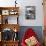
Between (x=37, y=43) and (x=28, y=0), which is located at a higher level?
(x=28, y=0)

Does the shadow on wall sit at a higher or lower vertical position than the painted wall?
lower

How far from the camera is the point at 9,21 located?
204 inches

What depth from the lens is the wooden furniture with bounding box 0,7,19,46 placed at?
16.6 ft

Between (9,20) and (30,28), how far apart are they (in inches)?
29.1

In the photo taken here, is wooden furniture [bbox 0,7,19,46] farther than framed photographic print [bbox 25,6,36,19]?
No

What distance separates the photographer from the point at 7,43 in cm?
507

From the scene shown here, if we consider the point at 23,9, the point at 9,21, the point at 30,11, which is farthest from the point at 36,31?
the point at 9,21

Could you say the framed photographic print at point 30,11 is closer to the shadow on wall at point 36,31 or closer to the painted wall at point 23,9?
the painted wall at point 23,9

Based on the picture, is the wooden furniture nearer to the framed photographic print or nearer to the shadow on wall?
the shadow on wall

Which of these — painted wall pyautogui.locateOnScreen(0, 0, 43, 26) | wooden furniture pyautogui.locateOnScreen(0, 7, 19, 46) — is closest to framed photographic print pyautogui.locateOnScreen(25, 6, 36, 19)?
painted wall pyautogui.locateOnScreen(0, 0, 43, 26)

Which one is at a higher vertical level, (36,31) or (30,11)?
(30,11)

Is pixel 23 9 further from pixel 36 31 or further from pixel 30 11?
pixel 36 31

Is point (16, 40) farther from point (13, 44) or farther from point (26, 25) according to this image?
point (26, 25)

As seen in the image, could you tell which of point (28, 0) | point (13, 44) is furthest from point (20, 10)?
point (13, 44)
